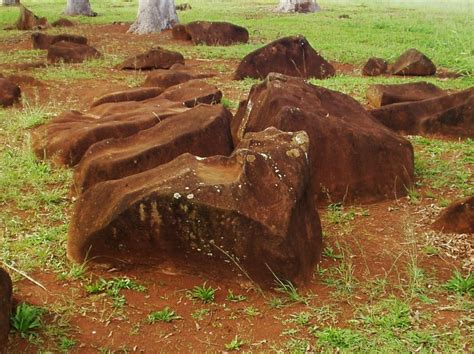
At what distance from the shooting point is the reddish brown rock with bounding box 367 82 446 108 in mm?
7180

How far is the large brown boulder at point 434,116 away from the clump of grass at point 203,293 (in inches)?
135

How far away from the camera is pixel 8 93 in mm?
7945

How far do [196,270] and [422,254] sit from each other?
140cm

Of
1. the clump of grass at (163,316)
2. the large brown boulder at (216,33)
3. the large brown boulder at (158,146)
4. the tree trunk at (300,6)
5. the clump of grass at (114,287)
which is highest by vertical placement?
the tree trunk at (300,6)

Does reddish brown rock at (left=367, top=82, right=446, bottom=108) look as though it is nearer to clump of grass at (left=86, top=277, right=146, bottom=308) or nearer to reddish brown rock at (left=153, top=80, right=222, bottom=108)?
reddish brown rock at (left=153, top=80, right=222, bottom=108)

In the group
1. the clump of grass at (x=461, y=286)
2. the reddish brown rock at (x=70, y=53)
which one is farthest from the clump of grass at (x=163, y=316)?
the reddish brown rock at (x=70, y=53)

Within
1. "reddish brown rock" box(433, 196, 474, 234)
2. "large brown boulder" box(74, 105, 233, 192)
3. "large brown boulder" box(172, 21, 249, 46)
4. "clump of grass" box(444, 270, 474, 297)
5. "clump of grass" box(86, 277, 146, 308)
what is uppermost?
"large brown boulder" box(172, 21, 249, 46)

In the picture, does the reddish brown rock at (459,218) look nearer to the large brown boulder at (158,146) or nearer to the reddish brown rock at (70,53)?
the large brown boulder at (158,146)

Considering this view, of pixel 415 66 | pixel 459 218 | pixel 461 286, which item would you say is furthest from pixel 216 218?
pixel 415 66

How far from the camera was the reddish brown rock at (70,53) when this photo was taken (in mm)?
10977

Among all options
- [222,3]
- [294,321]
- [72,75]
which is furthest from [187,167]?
[222,3]

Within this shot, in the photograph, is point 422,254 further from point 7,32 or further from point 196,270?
point 7,32

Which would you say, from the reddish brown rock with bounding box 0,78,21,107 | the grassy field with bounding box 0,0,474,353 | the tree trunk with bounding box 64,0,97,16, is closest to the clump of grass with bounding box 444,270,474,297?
the grassy field with bounding box 0,0,474,353

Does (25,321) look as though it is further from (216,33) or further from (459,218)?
(216,33)
